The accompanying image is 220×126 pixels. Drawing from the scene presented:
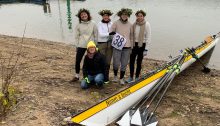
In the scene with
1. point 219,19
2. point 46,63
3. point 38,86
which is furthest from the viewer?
point 219,19

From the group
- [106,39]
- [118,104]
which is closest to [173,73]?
[106,39]

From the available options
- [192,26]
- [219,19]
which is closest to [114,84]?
[192,26]

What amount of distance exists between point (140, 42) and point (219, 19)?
2096cm

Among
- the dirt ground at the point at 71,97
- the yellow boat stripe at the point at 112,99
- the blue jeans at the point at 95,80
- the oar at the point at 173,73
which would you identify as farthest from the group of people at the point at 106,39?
the oar at the point at 173,73

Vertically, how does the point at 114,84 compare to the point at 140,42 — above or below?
below

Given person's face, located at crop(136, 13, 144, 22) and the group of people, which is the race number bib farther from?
person's face, located at crop(136, 13, 144, 22)

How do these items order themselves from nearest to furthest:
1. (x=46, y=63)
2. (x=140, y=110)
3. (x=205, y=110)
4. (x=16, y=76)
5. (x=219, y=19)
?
(x=140, y=110)
(x=205, y=110)
(x=16, y=76)
(x=46, y=63)
(x=219, y=19)

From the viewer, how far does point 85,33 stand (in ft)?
26.3

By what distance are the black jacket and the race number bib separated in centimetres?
44

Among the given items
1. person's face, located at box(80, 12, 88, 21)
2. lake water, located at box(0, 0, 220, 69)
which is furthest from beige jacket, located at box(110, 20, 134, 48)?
lake water, located at box(0, 0, 220, 69)

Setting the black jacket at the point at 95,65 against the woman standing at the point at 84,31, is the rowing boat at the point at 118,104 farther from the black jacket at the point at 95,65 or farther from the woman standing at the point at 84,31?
the woman standing at the point at 84,31

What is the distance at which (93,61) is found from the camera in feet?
25.9

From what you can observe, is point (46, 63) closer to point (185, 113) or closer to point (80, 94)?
point (80, 94)

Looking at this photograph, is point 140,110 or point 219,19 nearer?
point 140,110
